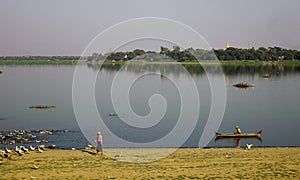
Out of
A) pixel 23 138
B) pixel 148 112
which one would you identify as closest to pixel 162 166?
pixel 23 138

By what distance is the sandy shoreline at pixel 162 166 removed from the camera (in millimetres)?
14586

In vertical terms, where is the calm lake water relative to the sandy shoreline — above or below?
below

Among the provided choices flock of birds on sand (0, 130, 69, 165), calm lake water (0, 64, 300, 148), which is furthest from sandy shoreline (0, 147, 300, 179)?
calm lake water (0, 64, 300, 148)

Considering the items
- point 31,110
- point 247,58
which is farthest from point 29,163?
point 247,58

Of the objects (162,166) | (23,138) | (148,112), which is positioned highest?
(162,166)

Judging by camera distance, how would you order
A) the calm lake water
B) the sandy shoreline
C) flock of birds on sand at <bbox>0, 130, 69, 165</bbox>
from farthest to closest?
the calm lake water
flock of birds on sand at <bbox>0, 130, 69, 165</bbox>
the sandy shoreline

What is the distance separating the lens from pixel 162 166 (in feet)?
52.9

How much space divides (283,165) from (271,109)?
980 inches

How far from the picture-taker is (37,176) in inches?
576

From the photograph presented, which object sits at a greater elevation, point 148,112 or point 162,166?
point 162,166

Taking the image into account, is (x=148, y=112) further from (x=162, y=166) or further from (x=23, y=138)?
(x=162, y=166)

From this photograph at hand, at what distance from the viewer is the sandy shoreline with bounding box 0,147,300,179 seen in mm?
14586

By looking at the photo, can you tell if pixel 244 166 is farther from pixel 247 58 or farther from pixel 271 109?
pixel 247 58

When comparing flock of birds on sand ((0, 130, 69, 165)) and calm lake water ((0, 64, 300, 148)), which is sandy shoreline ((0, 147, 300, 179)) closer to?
flock of birds on sand ((0, 130, 69, 165))
